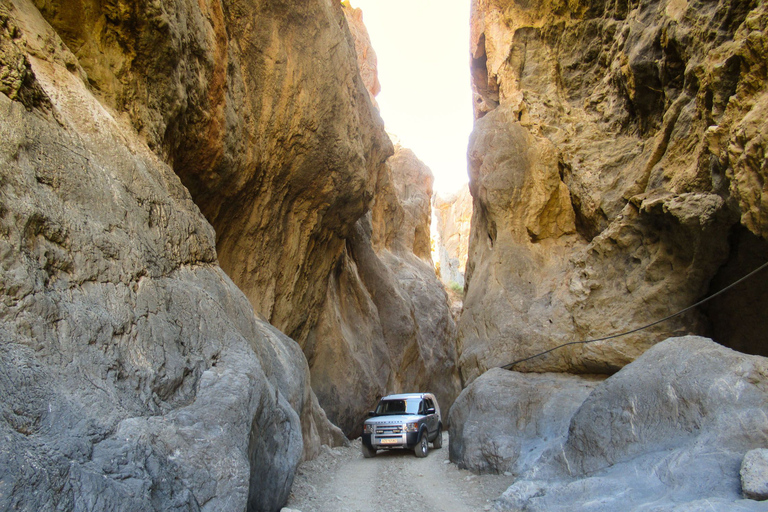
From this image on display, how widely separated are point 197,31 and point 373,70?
110 ft

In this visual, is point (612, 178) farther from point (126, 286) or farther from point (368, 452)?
point (126, 286)

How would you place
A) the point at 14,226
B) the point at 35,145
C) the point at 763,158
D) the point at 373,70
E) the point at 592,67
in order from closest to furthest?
1. the point at 14,226
2. the point at 35,145
3. the point at 763,158
4. the point at 592,67
5. the point at 373,70

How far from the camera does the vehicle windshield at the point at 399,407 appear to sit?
41.3ft

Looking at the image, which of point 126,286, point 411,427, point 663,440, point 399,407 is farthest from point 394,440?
point 126,286

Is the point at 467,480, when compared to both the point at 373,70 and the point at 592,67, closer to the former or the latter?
the point at 592,67

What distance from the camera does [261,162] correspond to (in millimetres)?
11617

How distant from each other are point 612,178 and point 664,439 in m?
6.96

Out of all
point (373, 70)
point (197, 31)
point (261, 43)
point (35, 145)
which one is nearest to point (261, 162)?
point (261, 43)

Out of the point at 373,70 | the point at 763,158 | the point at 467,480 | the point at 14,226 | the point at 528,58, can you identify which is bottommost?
the point at 467,480

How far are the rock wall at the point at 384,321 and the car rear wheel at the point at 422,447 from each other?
4751 millimetres

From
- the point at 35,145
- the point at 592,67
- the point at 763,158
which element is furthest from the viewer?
the point at 592,67

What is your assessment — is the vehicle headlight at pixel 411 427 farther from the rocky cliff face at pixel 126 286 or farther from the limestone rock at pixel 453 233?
the limestone rock at pixel 453 233

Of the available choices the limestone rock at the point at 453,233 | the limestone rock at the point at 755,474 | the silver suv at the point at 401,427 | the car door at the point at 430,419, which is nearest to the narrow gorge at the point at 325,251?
the limestone rock at the point at 755,474

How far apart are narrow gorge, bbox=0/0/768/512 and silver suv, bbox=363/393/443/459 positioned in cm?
144
